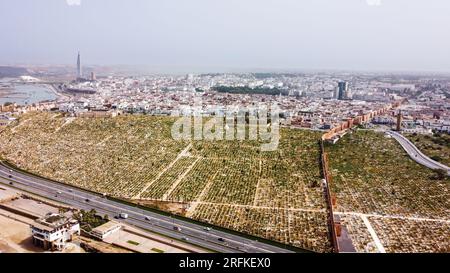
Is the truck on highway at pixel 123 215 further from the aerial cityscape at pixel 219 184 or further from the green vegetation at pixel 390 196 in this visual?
the green vegetation at pixel 390 196

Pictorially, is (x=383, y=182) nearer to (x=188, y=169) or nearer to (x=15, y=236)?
(x=188, y=169)

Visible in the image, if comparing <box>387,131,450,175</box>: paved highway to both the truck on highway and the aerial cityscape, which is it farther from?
the truck on highway

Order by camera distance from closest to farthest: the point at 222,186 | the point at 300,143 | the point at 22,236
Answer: the point at 22,236, the point at 222,186, the point at 300,143

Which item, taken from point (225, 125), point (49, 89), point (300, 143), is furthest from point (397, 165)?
point (49, 89)

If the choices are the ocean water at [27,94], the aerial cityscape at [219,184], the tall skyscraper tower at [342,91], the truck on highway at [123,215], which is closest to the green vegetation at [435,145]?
the aerial cityscape at [219,184]

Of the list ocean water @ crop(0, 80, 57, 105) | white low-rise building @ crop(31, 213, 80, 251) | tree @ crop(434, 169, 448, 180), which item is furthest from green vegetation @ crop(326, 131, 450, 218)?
ocean water @ crop(0, 80, 57, 105)

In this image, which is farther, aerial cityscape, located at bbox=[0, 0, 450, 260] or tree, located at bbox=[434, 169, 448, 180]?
tree, located at bbox=[434, 169, 448, 180]
